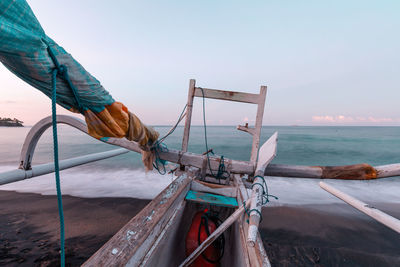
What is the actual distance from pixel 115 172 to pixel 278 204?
1029cm

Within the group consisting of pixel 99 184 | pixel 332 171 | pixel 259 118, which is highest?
pixel 259 118

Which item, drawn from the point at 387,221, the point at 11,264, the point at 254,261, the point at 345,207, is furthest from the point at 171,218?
the point at 345,207

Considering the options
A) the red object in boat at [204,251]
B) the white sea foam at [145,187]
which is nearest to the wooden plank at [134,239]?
the red object in boat at [204,251]

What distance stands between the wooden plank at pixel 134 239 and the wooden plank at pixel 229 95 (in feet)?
10.5

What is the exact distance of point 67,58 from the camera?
3.91ft

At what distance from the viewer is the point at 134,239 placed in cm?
148

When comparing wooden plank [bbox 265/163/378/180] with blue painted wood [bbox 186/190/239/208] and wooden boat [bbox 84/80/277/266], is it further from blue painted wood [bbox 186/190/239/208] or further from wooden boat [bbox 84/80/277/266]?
blue painted wood [bbox 186/190/239/208]

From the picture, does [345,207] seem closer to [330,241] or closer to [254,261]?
[330,241]

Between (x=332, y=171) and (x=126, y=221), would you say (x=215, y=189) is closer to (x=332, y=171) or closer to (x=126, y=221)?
(x=332, y=171)

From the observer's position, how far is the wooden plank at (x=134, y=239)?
125 centimetres

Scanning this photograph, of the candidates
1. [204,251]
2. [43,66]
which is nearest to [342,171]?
[204,251]

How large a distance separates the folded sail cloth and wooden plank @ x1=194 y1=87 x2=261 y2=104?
3157mm

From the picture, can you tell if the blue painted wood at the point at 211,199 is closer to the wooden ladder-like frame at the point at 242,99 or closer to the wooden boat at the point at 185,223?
the wooden boat at the point at 185,223

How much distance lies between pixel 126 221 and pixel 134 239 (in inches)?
177
